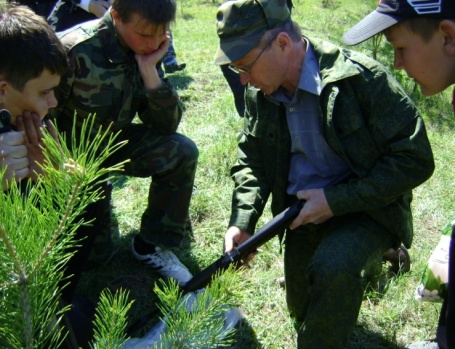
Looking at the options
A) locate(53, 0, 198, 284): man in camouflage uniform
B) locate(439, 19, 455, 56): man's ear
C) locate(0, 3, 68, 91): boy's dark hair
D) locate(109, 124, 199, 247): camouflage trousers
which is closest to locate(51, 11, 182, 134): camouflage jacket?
locate(53, 0, 198, 284): man in camouflage uniform

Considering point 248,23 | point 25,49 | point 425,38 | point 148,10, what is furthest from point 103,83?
point 425,38

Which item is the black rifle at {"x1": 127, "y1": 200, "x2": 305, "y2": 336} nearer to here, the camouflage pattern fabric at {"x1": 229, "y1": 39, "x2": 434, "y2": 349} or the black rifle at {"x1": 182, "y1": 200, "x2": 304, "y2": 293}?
the black rifle at {"x1": 182, "y1": 200, "x2": 304, "y2": 293}

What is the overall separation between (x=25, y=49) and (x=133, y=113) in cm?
105

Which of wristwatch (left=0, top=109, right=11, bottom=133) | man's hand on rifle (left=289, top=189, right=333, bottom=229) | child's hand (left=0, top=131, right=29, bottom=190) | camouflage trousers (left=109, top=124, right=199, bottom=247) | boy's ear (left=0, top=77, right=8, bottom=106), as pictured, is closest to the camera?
child's hand (left=0, top=131, right=29, bottom=190)

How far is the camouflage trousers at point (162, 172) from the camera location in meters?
2.96

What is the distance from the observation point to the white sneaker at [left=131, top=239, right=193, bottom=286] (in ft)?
9.79

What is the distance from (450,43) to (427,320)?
5.10 ft

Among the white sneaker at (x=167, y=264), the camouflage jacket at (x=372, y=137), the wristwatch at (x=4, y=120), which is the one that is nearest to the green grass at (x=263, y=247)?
the white sneaker at (x=167, y=264)

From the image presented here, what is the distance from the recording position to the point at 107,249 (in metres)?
3.14

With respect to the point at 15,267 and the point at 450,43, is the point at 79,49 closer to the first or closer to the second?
the point at 450,43

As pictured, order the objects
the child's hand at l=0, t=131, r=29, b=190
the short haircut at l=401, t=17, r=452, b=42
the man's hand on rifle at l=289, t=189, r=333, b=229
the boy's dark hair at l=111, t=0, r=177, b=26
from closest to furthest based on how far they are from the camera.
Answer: the child's hand at l=0, t=131, r=29, b=190, the short haircut at l=401, t=17, r=452, b=42, the man's hand on rifle at l=289, t=189, r=333, b=229, the boy's dark hair at l=111, t=0, r=177, b=26

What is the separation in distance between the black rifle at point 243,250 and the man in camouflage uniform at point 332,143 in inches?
1.8

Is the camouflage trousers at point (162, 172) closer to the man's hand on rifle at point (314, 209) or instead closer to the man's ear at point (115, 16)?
the man's ear at point (115, 16)

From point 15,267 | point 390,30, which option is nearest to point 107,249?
point 390,30
